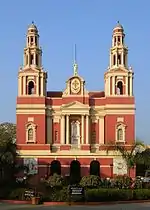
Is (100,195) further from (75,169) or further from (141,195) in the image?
(75,169)

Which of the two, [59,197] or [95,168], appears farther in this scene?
[95,168]

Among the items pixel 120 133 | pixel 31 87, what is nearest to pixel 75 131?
pixel 120 133

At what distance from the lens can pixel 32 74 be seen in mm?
65062

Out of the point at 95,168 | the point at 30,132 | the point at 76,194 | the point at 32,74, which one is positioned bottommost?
the point at 76,194

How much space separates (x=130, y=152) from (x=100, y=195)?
73.5 ft

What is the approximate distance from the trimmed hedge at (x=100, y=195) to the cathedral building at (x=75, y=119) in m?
21.2

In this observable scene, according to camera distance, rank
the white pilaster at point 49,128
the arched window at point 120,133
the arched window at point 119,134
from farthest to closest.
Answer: the white pilaster at point 49,128
the arched window at point 119,134
the arched window at point 120,133

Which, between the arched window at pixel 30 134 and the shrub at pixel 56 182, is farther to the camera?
the arched window at pixel 30 134

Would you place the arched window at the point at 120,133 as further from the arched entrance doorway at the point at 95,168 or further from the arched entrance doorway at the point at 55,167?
the arched entrance doorway at the point at 55,167

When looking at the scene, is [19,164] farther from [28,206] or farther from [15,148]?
[28,206]

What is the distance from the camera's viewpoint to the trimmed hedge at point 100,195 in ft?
121

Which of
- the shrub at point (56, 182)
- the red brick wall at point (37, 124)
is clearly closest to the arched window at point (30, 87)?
the red brick wall at point (37, 124)

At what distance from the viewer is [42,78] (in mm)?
65188

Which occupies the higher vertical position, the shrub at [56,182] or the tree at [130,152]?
the tree at [130,152]
